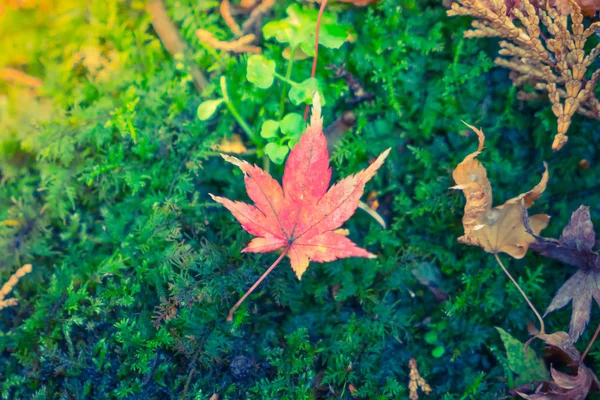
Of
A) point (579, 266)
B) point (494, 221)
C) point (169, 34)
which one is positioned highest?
point (169, 34)

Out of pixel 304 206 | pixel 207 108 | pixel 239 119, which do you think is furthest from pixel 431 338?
pixel 207 108

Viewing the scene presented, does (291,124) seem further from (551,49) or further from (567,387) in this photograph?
(567,387)

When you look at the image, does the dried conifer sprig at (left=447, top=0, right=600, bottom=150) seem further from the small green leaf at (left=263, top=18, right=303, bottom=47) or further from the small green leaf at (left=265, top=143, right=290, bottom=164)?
the small green leaf at (left=265, top=143, right=290, bottom=164)

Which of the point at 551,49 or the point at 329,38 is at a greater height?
the point at 329,38

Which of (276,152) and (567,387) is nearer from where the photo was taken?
(567,387)

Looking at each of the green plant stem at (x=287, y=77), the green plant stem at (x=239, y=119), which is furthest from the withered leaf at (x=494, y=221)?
the green plant stem at (x=239, y=119)

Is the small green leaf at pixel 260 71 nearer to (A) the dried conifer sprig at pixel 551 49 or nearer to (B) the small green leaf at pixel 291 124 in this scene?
(B) the small green leaf at pixel 291 124
